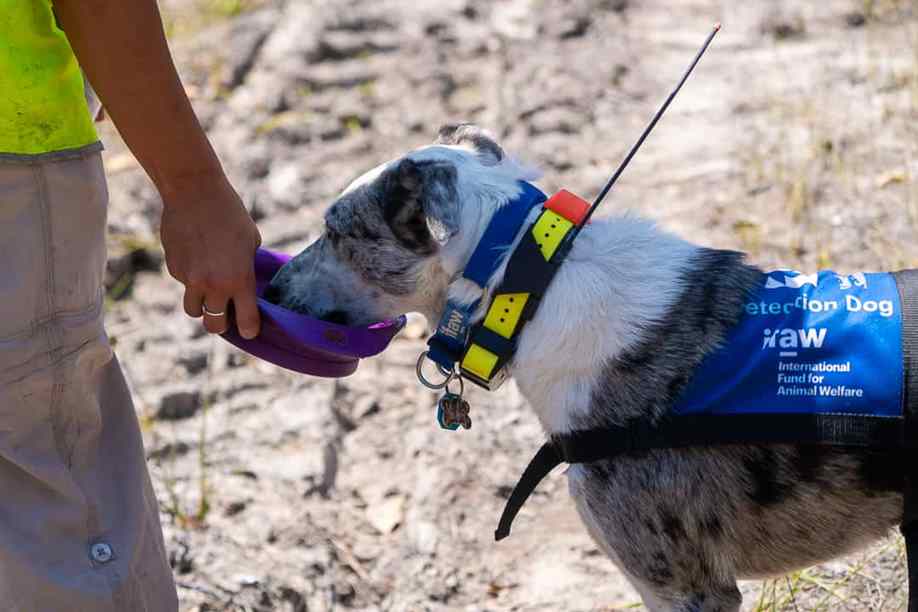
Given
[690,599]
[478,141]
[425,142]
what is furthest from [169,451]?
[425,142]

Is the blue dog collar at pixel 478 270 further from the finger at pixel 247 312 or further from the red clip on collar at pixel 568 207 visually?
the finger at pixel 247 312

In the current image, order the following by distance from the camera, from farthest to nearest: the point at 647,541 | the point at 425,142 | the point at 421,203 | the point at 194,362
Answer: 1. the point at 425,142
2. the point at 194,362
3. the point at 421,203
4. the point at 647,541

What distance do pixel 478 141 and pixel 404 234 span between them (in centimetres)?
40

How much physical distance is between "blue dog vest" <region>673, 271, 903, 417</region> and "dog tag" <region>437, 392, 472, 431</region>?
1.91ft

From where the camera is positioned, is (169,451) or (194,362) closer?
(169,451)

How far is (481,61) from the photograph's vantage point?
7164 millimetres

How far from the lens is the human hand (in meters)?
2.62

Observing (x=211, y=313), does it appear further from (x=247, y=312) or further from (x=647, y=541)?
(x=647, y=541)

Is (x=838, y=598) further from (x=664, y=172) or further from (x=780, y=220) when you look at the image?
(x=664, y=172)

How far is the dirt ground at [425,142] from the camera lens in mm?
3957

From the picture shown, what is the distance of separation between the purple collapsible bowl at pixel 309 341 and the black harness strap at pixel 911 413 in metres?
1.33

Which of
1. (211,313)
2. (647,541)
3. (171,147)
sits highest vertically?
(171,147)

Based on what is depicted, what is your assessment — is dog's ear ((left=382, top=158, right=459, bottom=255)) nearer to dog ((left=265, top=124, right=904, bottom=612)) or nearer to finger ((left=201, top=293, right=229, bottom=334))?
dog ((left=265, top=124, right=904, bottom=612))

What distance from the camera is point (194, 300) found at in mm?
2770
